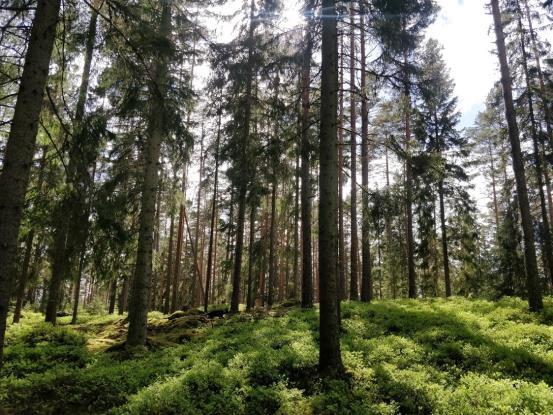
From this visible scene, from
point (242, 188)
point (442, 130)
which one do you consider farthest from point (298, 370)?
point (442, 130)

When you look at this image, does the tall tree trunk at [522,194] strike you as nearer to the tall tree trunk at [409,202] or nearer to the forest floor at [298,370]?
the forest floor at [298,370]

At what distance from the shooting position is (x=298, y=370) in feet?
25.4

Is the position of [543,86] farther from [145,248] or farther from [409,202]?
[145,248]

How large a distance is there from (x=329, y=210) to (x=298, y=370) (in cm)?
342

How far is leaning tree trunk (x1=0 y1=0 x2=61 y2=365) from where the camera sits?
453 centimetres

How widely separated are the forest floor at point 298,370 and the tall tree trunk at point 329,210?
1.90ft

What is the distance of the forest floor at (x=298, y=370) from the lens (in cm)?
607

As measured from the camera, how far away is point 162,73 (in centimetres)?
1085

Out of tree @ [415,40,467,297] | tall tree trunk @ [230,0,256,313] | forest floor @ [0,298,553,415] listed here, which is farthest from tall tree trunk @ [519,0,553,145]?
→ tall tree trunk @ [230,0,256,313]

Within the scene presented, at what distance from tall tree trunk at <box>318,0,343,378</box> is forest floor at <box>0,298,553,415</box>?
58 centimetres

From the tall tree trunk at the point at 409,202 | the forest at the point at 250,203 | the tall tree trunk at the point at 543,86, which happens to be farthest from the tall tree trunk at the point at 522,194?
the tall tree trunk at the point at 543,86

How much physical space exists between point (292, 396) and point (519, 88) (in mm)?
19539

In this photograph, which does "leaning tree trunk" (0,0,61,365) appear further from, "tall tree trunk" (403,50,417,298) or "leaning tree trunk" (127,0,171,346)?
"tall tree trunk" (403,50,417,298)

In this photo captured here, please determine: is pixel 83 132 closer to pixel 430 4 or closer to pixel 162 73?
pixel 162 73
